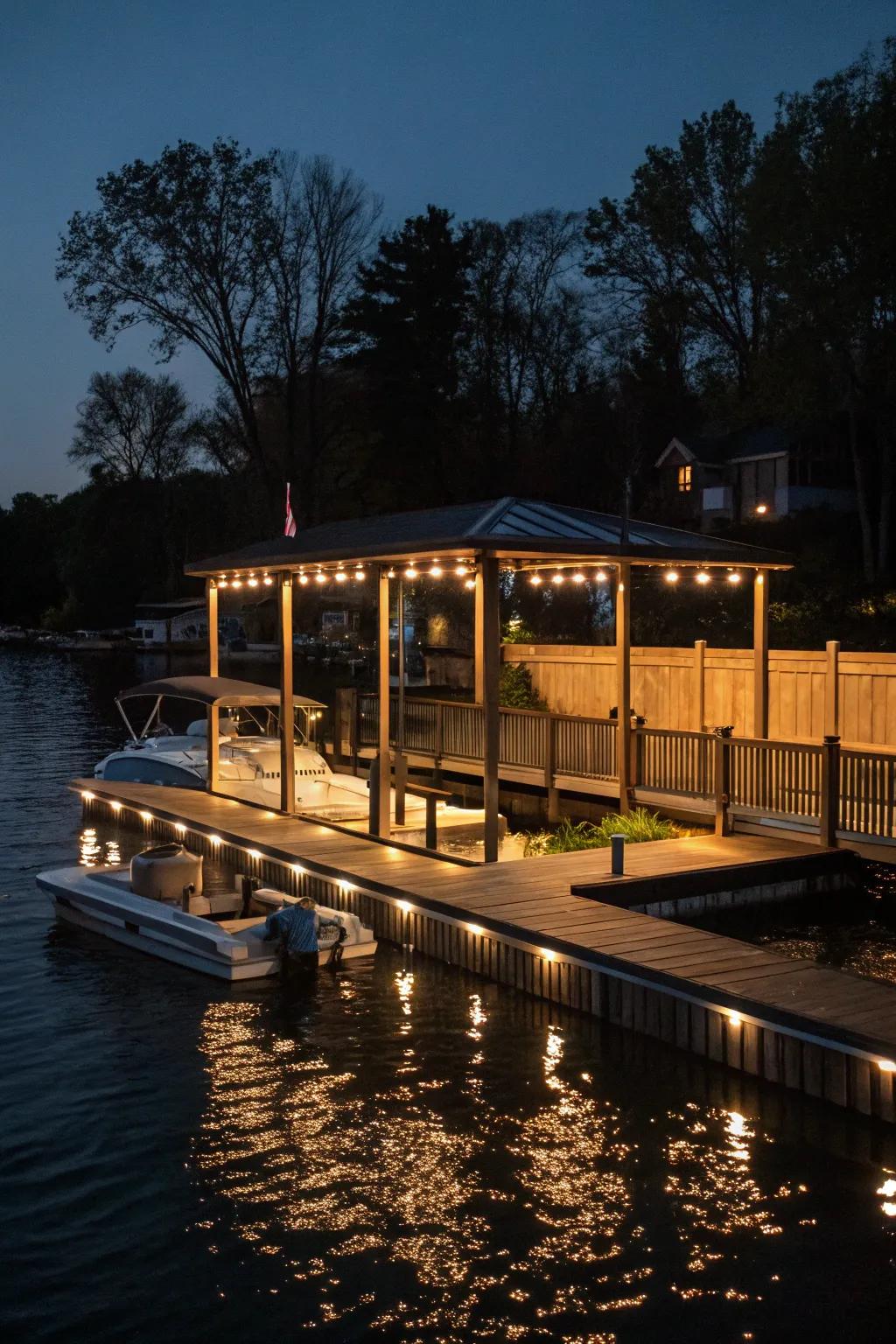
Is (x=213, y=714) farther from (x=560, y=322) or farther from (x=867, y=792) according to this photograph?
(x=560, y=322)

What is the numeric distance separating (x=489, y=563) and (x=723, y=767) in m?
4.16

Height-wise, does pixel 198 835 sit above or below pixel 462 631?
below

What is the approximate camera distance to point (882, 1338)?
20.2 feet

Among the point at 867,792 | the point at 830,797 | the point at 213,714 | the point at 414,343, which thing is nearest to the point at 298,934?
the point at 830,797

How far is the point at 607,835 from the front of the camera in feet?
51.1

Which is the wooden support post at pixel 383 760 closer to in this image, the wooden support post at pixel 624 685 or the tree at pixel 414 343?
the wooden support post at pixel 624 685

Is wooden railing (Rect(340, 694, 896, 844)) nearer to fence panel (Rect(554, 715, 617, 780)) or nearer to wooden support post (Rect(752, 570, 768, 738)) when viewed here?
fence panel (Rect(554, 715, 617, 780))

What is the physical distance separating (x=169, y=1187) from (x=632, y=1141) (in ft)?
10.2

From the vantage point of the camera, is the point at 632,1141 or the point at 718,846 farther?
the point at 718,846

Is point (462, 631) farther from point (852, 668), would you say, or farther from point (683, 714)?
point (852, 668)

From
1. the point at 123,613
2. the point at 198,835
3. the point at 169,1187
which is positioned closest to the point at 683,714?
the point at 198,835

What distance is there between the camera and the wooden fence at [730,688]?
17.0 m

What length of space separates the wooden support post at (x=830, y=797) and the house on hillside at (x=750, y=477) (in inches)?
1212

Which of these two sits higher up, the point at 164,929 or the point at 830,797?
the point at 830,797
